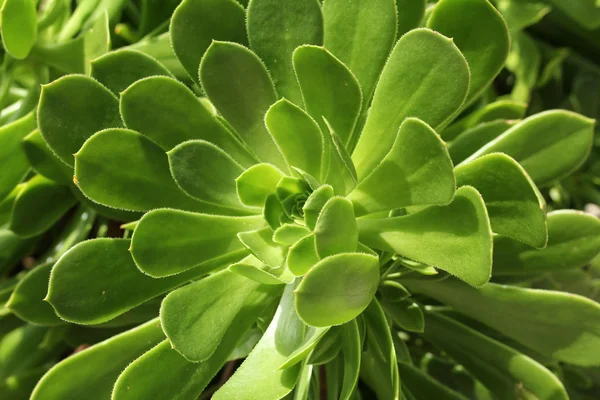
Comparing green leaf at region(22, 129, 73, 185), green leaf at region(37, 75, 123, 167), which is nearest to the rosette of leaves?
green leaf at region(37, 75, 123, 167)

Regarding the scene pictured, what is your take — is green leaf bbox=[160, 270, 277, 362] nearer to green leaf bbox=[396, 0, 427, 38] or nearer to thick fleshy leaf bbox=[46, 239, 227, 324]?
thick fleshy leaf bbox=[46, 239, 227, 324]

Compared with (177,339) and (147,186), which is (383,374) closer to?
(177,339)

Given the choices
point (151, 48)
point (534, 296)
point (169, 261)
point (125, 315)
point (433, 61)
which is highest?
point (433, 61)

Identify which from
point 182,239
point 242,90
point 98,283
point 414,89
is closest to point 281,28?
point 242,90

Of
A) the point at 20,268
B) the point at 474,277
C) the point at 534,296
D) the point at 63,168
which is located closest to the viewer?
the point at 474,277

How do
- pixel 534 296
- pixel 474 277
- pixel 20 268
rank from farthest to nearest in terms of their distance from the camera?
pixel 20 268, pixel 534 296, pixel 474 277

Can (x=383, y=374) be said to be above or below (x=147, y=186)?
below

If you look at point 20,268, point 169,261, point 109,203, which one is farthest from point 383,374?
point 20,268

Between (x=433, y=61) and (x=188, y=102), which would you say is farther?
(x=188, y=102)

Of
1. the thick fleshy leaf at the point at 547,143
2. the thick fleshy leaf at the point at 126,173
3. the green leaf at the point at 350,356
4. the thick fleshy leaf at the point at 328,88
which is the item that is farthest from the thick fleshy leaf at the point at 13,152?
the thick fleshy leaf at the point at 547,143
